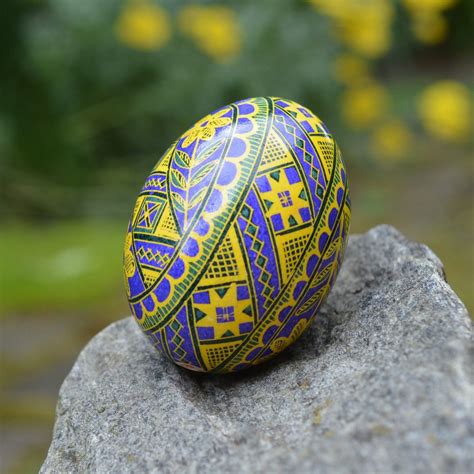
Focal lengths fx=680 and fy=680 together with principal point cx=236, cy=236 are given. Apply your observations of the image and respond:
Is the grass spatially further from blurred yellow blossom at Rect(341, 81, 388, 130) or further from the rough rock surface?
blurred yellow blossom at Rect(341, 81, 388, 130)

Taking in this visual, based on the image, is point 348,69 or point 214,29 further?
point 348,69

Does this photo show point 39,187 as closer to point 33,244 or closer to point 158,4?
point 33,244

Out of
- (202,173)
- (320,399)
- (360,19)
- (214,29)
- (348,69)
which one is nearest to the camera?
(320,399)

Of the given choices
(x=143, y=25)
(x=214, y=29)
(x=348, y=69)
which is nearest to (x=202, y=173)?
(x=214, y=29)

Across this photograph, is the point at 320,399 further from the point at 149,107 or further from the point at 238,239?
the point at 149,107

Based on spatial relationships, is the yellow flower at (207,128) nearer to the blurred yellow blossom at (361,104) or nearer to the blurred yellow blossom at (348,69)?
the blurred yellow blossom at (361,104)

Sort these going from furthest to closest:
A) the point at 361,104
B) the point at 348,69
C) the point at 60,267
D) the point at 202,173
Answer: the point at 348,69 → the point at 361,104 → the point at 60,267 → the point at 202,173
